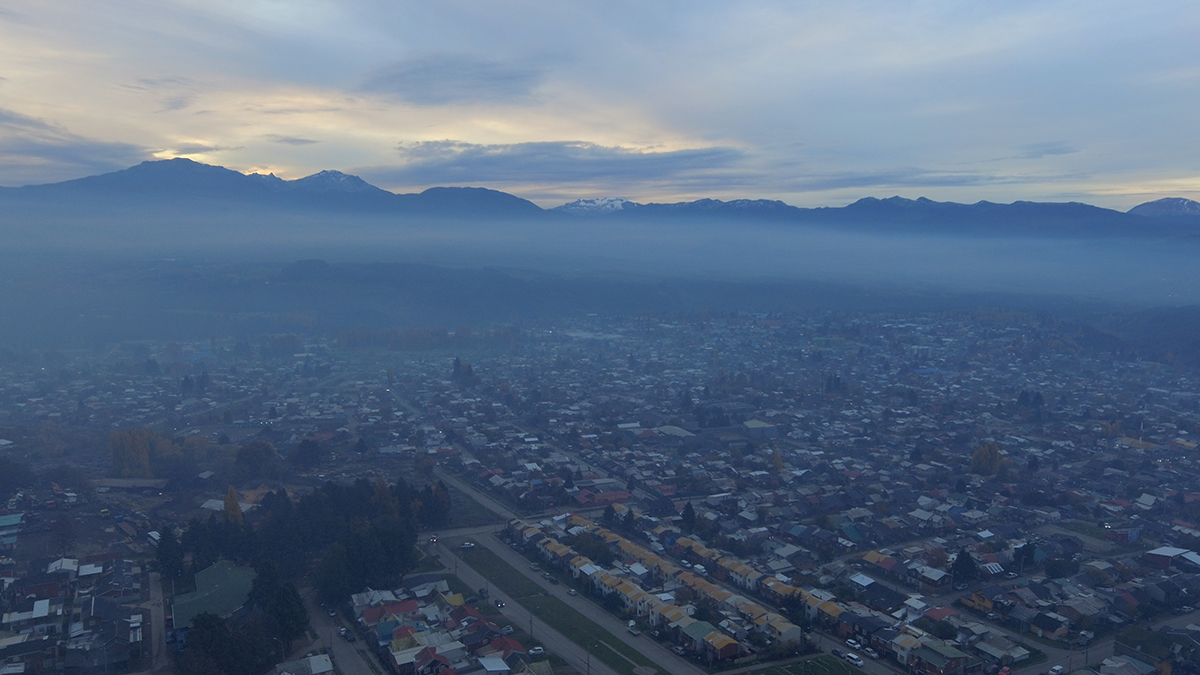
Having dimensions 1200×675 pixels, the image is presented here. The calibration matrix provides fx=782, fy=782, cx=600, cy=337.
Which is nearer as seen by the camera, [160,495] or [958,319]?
[160,495]

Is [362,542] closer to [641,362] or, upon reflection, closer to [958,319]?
[641,362]

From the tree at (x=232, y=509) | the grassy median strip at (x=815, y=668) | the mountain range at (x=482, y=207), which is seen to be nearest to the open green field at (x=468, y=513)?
the tree at (x=232, y=509)

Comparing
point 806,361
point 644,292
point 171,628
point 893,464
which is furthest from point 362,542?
point 644,292

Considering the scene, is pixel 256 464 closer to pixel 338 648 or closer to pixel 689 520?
pixel 338 648

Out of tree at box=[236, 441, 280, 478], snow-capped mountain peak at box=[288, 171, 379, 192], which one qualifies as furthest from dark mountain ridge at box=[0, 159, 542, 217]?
tree at box=[236, 441, 280, 478]

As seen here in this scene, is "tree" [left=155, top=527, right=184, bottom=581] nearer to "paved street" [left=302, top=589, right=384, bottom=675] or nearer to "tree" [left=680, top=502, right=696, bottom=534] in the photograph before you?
"paved street" [left=302, top=589, right=384, bottom=675]
